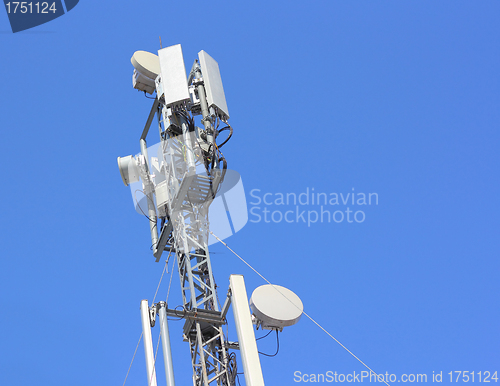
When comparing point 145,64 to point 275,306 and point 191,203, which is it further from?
point 275,306

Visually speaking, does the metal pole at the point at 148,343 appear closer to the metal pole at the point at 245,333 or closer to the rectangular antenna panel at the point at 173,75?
the metal pole at the point at 245,333

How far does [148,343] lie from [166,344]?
0.52 meters

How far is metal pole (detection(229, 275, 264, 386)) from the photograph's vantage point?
480 inches

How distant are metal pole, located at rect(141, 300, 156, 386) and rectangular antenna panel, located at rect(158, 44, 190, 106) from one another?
19.0 ft

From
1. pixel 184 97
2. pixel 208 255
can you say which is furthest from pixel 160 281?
pixel 184 97

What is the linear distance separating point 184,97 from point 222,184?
2696 millimetres

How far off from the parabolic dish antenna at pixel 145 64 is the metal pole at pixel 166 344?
8259 mm

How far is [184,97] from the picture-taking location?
1728cm

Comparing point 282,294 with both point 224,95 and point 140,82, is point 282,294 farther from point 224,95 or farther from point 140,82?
point 140,82

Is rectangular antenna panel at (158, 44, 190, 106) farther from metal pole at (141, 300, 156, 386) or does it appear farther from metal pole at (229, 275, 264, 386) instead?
metal pole at (229, 275, 264, 386)

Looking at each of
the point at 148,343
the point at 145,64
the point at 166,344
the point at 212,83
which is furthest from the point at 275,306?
the point at 145,64

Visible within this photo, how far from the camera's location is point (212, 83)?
17562 mm

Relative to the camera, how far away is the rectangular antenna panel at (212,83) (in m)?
17.2

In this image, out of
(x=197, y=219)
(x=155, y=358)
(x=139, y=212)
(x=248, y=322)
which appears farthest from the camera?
(x=139, y=212)
